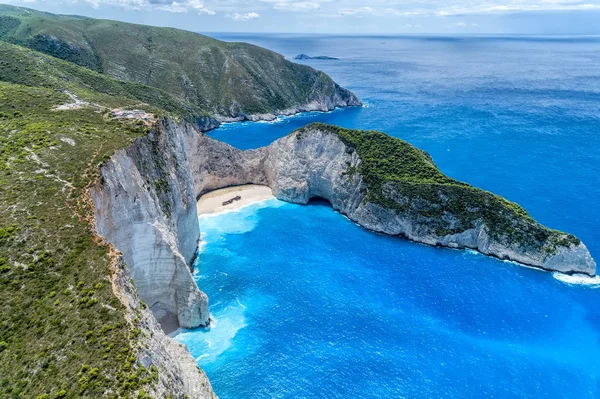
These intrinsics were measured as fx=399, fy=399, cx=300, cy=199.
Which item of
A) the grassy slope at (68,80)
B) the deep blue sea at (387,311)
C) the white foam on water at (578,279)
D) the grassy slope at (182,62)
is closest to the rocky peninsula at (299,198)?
the white foam on water at (578,279)

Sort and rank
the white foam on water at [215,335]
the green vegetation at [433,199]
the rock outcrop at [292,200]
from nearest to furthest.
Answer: the rock outcrop at [292,200] → the white foam on water at [215,335] → the green vegetation at [433,199]

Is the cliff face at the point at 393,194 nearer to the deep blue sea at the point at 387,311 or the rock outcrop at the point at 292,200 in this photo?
the rock outcrop at the point at 292,200

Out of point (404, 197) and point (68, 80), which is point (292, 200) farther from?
point (68, 80)

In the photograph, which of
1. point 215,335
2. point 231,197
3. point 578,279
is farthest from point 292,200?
point 578,279

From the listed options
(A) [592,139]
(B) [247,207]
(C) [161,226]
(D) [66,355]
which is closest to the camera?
(D) [66,355]

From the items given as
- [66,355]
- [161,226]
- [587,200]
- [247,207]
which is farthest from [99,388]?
[587,200]

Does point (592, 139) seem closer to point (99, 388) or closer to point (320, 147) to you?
point (320, 147)
